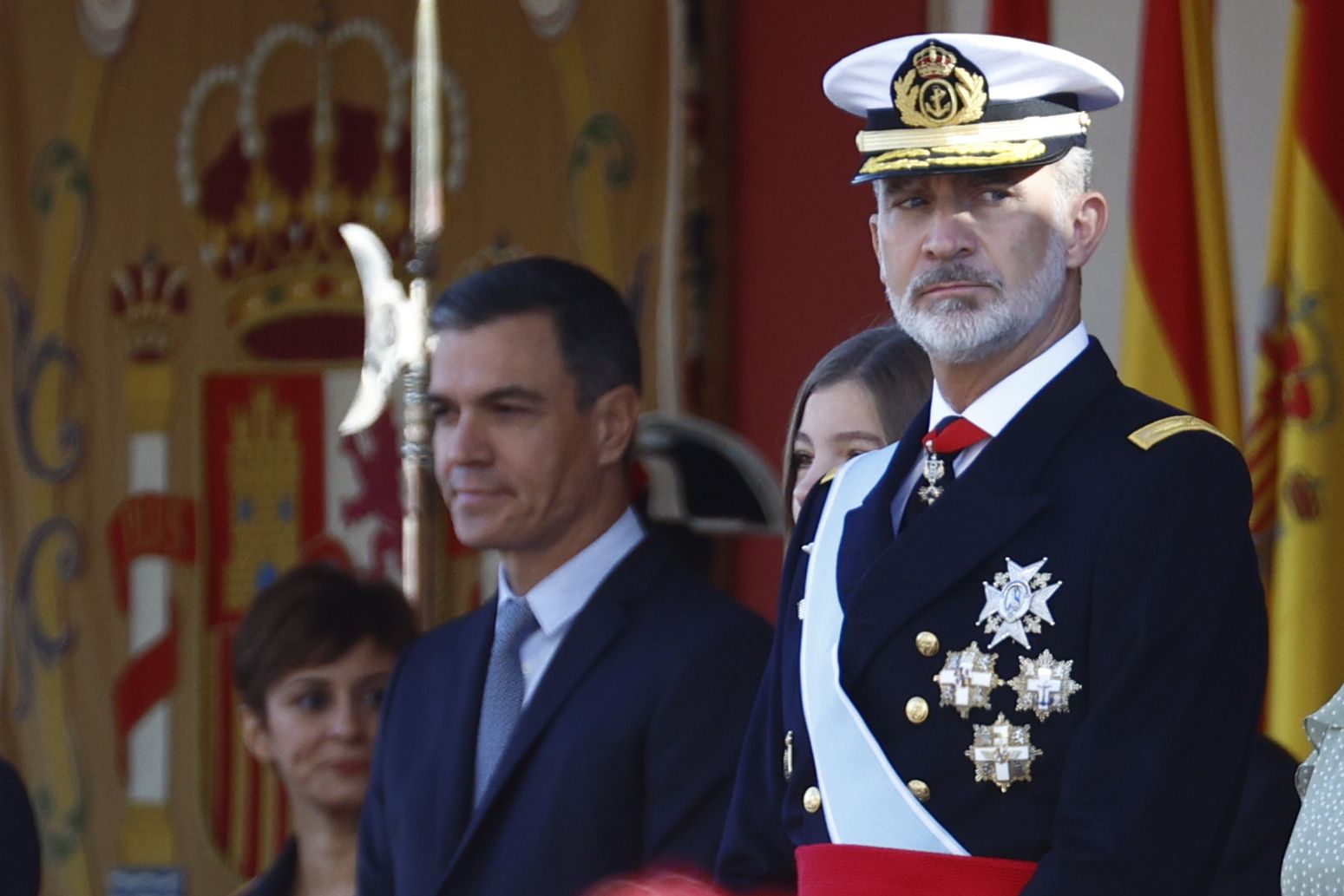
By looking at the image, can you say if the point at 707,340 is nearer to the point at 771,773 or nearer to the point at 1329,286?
the point at 1329,286

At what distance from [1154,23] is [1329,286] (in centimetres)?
44

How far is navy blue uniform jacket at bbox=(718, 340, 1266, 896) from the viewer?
5.45 ft

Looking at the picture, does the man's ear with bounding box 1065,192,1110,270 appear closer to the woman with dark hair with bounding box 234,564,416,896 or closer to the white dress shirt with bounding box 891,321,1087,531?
the white dress shirt with bounding box 891,321,1087,531

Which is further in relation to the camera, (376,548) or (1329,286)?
(376,548)

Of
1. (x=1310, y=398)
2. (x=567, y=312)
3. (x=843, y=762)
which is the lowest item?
(x=843, y=762)

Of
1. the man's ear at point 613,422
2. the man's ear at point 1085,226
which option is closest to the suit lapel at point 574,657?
the man's ear at point 613,422

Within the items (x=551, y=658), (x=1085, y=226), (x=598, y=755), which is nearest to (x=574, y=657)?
(x=551, y=658)

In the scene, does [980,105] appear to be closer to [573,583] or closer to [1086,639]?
[1086,639]

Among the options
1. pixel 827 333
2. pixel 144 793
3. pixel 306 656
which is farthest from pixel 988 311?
pixel 144 793

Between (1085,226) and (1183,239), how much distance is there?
1.13 meters

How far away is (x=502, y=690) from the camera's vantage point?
252 cm

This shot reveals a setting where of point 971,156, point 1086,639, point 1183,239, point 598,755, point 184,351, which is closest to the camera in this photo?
point 1086,639

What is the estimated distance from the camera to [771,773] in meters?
1.95

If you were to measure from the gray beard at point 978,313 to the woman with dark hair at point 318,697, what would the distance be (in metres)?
1.43
